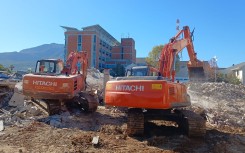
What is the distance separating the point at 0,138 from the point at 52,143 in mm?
1684

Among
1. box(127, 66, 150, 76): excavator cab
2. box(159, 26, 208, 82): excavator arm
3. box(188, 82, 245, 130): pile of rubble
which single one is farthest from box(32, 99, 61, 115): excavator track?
box(188, 82, 245, 130): pile of rubble

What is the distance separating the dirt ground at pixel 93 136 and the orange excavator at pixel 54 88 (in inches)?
36.2

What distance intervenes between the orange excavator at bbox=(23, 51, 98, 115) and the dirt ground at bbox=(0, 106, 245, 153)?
3.01 feet

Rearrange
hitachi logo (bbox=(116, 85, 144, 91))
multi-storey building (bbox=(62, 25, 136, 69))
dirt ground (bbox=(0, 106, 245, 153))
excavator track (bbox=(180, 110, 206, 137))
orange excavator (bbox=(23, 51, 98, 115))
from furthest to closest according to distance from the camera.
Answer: multi-storey building (bbox=(62, 25, 136, 69)) < orange excavator (bbox=(23, 51, 98, 115)) < excavator track (bbox=(180, 110, 206, 137)) < hitachi logo (bbox=(116, 85, 144, 91)) < dirt ground (bbox=(0, 106, 245, 153))

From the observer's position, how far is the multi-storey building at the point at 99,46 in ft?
211

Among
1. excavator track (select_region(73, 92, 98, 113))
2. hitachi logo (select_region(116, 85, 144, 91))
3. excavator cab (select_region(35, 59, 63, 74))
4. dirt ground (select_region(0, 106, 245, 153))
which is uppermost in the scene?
excavator cab (select_region(35, 59, 63, 74))

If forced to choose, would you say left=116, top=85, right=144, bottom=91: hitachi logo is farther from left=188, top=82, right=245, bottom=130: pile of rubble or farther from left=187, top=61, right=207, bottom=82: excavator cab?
left=187, top=61, right=207, bottom=82: excavator cab

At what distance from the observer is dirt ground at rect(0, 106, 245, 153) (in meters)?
8.11

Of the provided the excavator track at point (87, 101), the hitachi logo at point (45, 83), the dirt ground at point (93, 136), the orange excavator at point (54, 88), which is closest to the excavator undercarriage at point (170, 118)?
the dirt ground at point (93, 136)

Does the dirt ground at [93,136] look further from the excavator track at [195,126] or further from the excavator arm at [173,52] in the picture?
the excavator arm at [173,52]

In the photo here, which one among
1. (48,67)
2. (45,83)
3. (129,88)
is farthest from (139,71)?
(48,67)

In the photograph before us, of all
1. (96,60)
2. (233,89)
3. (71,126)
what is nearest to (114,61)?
(96,60)

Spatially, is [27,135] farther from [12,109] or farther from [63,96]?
[12,109]

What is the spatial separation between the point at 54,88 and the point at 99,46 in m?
55.2
